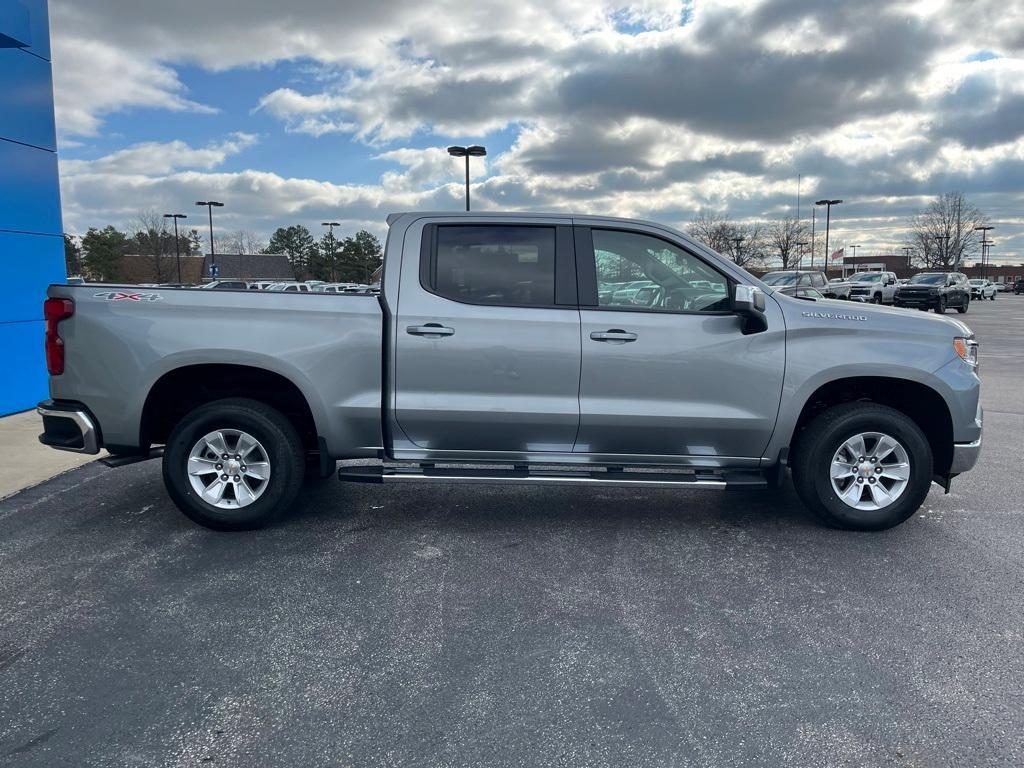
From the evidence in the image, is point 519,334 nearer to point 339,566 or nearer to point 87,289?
point 339,566

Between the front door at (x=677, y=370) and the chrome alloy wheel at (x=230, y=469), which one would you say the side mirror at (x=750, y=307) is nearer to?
the front door at (x=677, y=370)

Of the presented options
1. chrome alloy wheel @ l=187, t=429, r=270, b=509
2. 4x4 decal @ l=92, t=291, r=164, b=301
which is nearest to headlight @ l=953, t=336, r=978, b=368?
chrome alloy wheel @ l=187, t=429, r=270, b=509

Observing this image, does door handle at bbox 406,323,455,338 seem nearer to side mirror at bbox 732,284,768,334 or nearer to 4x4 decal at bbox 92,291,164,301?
4x4 decal at bbox 92,291,164,301

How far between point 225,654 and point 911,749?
2756mm

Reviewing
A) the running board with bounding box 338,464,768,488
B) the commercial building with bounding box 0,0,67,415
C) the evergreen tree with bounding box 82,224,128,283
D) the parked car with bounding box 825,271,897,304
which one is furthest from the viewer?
the evergreen tree with bounding box 82,224,128,283

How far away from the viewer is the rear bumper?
15.3ft

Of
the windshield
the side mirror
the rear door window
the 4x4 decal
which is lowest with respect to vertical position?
the side mirror

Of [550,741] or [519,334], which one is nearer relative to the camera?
[550,741]

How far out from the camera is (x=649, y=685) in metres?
3.04

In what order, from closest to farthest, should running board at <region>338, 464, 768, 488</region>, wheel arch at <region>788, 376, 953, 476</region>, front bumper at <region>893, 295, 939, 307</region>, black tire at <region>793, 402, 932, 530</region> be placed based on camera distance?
running board at <region>338, 464, 768, 488</region>, black tire at <region>793, 402, 932, 530</region>, wheel arch at <region>788, 376, 953, 476</region>, front bumper at <region>893, 295, 939, 307</region>

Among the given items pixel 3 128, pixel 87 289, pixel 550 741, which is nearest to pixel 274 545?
pixel 87 289

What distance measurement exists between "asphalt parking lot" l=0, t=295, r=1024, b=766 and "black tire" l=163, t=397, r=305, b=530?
16 cm

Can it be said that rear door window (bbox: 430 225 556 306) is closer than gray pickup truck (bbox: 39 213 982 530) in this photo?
No

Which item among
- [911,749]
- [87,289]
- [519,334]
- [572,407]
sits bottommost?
[911,749]
